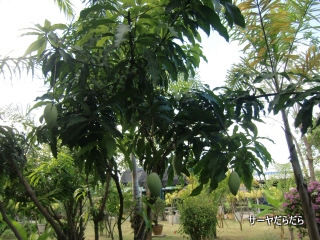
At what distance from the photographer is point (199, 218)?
5570 mm

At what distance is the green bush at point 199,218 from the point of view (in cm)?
560

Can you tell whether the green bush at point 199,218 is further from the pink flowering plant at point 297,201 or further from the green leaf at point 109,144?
the green leaf at point 109,144

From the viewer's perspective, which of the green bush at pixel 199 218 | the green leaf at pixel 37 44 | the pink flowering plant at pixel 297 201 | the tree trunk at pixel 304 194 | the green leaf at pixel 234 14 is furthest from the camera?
the green bush at pixel 199 218

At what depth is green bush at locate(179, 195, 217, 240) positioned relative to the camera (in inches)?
220

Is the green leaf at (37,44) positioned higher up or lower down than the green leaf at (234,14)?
higher up

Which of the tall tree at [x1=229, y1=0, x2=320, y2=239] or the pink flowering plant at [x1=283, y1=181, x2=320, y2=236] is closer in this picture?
the tall tree at [x1=229, y1=0, x2=320, y2=239]

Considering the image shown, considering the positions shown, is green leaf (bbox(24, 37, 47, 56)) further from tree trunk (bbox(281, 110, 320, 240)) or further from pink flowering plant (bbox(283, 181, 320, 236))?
pink flowering plant (bbox(283, 181, 320, 236))

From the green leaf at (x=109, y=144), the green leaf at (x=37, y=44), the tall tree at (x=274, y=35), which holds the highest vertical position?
the tall tree at (x=274, y=35)

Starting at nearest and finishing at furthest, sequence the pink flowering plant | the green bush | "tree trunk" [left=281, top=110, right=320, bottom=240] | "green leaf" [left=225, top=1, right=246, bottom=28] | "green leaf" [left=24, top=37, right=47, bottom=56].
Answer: "green leaf" [left=225, top=1, right=246, bottom=28] → "green leaf" [left=24, top=37, right=47, bottom=56] → "tree trunk" [left=281, top=110, right=320, bottom=240] → the pink flowering plant → the green bush

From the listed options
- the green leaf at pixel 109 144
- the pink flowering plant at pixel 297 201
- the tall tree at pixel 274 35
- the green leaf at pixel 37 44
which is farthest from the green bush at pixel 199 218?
the green leaf at pixel 37 44

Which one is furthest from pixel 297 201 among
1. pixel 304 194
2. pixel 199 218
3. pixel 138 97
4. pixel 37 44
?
pixel 37 44

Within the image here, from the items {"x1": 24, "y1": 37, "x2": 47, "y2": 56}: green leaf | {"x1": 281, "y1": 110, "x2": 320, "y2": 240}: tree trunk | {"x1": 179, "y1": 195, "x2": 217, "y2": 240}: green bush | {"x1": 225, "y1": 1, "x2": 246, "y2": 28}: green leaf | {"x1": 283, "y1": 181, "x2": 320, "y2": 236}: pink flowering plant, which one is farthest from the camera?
{"x1": 179, "y1": 195, "x2": 217, "y2": 240}: green bush

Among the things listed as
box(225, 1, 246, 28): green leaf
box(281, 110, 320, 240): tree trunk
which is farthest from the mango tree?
box(281, 110, 320, 240): tree trunk

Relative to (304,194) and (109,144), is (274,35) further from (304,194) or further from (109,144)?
A: (109,144)
